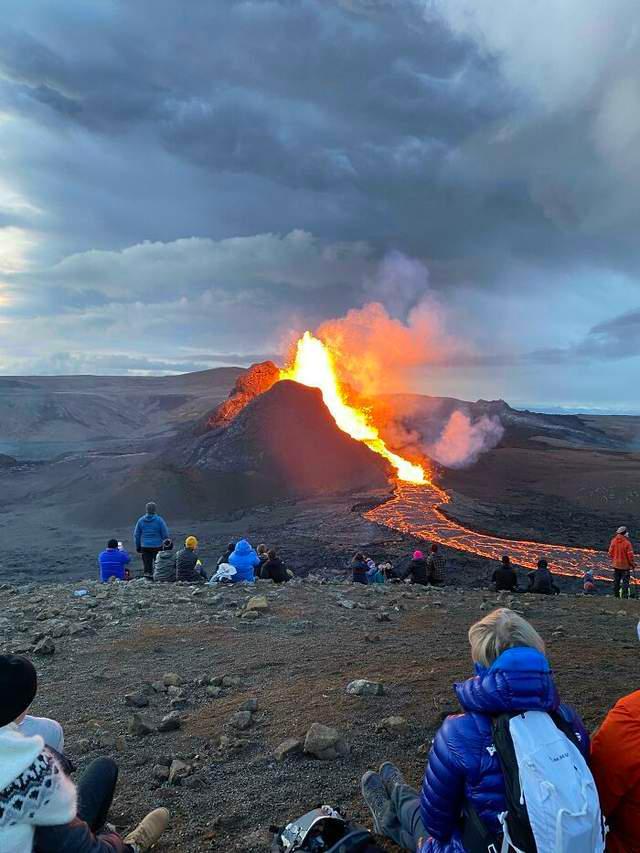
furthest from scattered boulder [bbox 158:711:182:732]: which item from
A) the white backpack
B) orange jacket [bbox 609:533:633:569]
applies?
orange jacket [bbox 609:533:633:569]

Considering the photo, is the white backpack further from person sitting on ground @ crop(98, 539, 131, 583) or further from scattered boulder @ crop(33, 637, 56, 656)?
person sitting on ground @ crop(98, 539, 131, 583)

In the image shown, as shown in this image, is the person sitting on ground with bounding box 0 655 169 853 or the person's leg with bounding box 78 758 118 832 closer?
the person sitting on ground with bounding box 0 655 169 853

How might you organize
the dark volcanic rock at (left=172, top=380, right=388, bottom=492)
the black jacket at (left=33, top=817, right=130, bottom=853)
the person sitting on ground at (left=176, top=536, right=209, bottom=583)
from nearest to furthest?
the black jacket at (left=33, top=817, right=130, bottom=853) → the person sitting on ground at (left=176, top=536, right=209, bottom=583) → the dark volcanic rock at (left=172, top=380, right=388, bottom=492)

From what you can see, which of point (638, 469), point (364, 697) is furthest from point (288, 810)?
point (638, 469)

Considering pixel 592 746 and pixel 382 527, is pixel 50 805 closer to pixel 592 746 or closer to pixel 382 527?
pixel 592 746

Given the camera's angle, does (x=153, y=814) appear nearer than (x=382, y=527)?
Yes

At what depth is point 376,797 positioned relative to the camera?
3859 millimetres

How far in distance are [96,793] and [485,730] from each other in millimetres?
A: 2355

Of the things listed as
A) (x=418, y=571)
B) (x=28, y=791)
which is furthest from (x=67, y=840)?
(x=418, y=571)

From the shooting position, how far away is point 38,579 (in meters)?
20.9

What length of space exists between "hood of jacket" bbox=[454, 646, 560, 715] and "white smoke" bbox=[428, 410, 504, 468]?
143ft

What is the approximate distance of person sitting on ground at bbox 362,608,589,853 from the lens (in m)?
2.46

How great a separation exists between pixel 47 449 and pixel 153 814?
92492mm

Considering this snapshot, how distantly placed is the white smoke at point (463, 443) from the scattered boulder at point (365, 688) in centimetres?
3995
